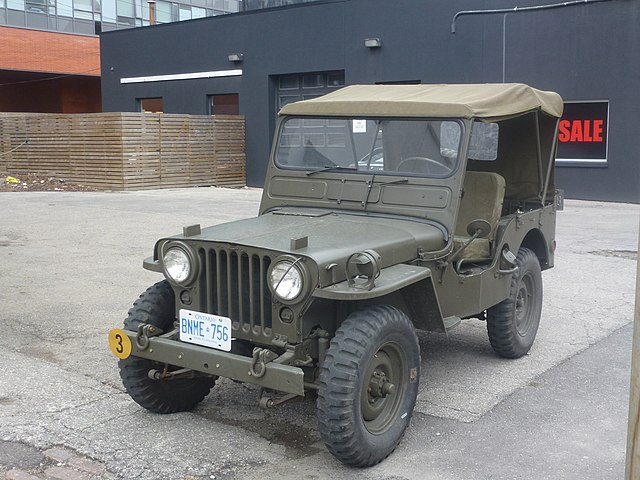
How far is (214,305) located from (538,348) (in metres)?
2.94

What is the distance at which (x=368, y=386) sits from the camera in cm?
402

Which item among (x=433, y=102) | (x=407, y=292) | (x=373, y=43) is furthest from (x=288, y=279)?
(x=373, y=43)

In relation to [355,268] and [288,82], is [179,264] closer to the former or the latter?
[355,268]

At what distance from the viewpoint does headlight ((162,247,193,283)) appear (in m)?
4.30

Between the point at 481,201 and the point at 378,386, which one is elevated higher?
the point at 481,201

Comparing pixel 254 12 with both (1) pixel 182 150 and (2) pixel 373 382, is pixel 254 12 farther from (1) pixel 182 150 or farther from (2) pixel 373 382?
(2) pixel 373 382

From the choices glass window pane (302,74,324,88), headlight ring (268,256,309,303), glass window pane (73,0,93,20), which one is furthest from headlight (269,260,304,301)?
glass window pane (73,0,93,20)

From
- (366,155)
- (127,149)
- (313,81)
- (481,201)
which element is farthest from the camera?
(313,81)

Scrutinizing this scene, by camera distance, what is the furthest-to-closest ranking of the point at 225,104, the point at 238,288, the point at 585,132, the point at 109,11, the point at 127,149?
1. the point at 109,11
2. the point at 225,104
3. the point at 127,149
4. the point at 585,132
5. the point at 238,288

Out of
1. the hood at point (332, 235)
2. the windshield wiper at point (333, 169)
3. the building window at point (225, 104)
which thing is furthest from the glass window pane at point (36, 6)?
the hood at point (332, 235)

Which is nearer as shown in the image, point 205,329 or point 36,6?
point 205,329

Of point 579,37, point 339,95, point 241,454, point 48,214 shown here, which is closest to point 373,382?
point 241,454

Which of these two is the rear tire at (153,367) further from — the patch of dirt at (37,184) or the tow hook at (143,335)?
Answer: the patch of dirt at (37,184)

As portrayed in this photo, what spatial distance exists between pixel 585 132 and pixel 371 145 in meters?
13.0
